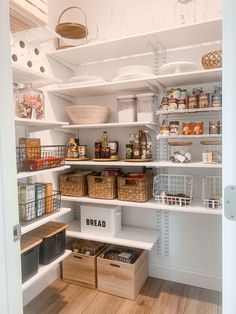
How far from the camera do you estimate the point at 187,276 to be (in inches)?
86.6

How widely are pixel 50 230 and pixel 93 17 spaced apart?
194 cm

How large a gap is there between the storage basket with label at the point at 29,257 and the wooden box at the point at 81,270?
24.4 inches

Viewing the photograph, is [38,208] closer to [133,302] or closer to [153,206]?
[153,206]

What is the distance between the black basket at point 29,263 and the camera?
1532mm

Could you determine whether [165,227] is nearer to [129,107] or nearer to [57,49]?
[129,107]

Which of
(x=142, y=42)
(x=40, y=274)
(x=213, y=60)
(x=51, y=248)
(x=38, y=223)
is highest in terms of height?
(x=142, y=42)

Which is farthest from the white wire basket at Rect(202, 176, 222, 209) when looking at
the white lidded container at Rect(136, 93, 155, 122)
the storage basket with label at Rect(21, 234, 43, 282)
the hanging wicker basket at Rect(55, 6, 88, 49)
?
the hanging wicker basket at Rect(55, 6, 88, 49)

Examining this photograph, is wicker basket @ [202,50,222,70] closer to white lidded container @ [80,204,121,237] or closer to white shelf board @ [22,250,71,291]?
white lidded container @ [80,204,121,237]

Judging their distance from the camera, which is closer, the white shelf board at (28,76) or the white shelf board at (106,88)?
the white shelf board at (28,76)

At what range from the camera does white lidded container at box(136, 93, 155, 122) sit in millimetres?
2057

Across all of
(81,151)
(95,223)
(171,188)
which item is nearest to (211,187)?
(171,188)

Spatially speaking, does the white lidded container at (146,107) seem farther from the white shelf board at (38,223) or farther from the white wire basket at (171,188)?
the white shelf board at (38,223)

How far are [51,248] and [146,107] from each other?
127 cm
